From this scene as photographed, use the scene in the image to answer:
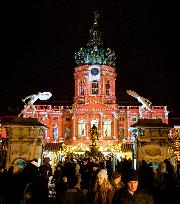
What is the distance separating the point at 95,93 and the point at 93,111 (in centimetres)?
313

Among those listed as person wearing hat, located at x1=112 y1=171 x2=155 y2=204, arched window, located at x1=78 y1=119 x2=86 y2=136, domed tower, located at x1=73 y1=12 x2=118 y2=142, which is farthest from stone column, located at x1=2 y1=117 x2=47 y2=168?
arched window, located at x1=78 y1=119 x2=86 y2=136

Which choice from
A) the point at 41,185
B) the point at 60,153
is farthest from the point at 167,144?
the point at 60,153

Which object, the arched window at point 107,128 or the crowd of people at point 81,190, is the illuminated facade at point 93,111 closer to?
the arched window at point 107,128

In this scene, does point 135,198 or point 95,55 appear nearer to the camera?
point 135,198

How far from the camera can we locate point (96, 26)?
204 ft

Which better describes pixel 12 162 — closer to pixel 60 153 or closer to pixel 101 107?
pixel 60 153

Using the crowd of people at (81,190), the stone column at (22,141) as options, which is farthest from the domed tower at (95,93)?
the crowd of people at (81,190)

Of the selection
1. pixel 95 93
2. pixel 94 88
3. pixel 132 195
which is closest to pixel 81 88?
pixel 94 88

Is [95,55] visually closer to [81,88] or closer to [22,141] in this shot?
[81,88]

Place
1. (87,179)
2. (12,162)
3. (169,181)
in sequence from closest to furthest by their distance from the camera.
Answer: (169,181) < (87,179) < (12,162)

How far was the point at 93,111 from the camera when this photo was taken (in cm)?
5519

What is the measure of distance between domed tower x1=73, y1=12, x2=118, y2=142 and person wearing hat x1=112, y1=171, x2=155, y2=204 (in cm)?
4816

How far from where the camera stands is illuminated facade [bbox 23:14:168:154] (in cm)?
5491

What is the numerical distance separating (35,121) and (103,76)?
124ft
